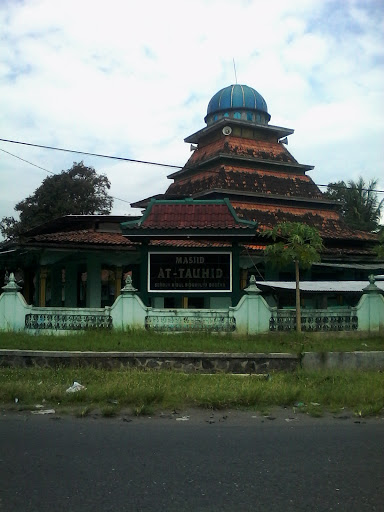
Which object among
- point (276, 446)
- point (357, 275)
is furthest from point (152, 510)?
point (357, 275)

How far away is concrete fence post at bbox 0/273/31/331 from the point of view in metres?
13.4

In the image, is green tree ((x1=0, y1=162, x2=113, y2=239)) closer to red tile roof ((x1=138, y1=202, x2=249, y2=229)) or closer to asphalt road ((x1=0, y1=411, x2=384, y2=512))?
red tile roof ((x1=138, y1=202, x2=249, y2=229))

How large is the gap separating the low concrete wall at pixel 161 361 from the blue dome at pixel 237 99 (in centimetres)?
2214

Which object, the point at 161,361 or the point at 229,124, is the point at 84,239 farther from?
the point at 229,124

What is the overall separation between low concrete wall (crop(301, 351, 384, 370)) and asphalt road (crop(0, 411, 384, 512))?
352 cm

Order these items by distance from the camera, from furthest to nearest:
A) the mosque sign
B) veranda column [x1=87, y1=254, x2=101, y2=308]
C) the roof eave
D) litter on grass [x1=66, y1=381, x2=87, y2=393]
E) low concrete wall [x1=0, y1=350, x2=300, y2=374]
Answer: the roof eave
veranda column [x1=87, y1=254, x2=101, y2=308]
the mosque sign
low concrete wall [x1=0, y1=350, x2=300, y2=374]
litter on grass [x1=66, y1=381, x2=87, y2=393]

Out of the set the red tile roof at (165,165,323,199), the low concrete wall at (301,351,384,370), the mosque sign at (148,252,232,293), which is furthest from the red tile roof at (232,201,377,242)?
the low concrete wall at (301,351,384,370)

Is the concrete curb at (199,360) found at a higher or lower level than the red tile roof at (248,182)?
lower

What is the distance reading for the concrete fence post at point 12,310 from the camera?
1341cm

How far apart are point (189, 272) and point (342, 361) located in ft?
15.0

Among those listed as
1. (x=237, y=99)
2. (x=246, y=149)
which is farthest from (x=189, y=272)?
(x=237, y=99)

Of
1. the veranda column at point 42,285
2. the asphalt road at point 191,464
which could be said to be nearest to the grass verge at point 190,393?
the asphalt road at point 191,464

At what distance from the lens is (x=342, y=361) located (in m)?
11.5

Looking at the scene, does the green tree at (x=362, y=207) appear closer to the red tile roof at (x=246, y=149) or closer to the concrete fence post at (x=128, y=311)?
the red tile roof at (x=246, y=149)
